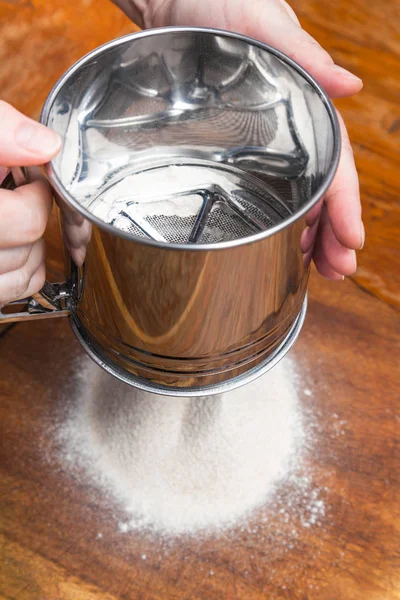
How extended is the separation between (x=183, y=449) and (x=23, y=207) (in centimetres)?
29

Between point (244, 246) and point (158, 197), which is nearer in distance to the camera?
point (244, 246)

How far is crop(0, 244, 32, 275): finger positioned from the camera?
0.49 metres

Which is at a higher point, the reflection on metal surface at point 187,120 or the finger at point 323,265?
the reflection on metal surface at point 187,120

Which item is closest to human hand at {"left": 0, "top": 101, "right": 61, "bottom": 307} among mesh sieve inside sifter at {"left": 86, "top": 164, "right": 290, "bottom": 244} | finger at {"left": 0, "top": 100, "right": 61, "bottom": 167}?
finger at {"left": 0, "top": 100, "right": 61, "bottom": 167}

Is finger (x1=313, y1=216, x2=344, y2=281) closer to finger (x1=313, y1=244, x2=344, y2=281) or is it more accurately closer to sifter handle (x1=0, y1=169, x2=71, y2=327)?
finger (x1=313, y1=244, x2=344, y2=281)

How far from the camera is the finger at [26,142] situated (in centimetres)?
43

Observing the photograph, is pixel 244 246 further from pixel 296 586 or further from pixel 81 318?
pixel 296 586

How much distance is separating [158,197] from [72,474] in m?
0.26

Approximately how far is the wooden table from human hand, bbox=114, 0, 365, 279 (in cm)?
12

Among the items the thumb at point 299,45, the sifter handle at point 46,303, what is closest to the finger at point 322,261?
the thumb at point 299,45

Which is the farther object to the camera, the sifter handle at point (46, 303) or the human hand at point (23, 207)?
the sifter handle at point (46, 303)

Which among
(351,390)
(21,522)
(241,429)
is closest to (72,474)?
(21,522)

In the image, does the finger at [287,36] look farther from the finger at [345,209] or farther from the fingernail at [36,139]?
the fingernail at [36,139]

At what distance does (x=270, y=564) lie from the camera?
0.58 m
